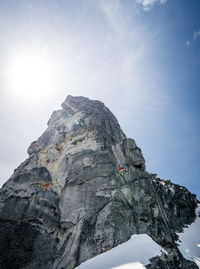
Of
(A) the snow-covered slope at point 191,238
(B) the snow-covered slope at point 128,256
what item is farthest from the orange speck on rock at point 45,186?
(A) the snow-covered slope at point 191,238

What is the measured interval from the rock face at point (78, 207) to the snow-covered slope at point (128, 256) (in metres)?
0.34

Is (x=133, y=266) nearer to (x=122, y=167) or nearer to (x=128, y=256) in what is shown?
(x=128, y=256)

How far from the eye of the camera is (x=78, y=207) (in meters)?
8.50

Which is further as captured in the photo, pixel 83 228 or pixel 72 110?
pixel 72 110

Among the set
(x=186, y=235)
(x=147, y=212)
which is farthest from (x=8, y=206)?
(x=186, y=235)

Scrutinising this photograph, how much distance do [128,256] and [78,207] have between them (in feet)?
12.9

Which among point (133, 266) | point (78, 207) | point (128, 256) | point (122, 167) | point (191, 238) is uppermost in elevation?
point (122, 167)

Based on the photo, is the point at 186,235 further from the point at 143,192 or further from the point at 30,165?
the point at 30,165

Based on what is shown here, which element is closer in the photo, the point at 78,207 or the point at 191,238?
the point at 78,207

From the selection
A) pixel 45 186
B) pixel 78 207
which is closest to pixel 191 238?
pixel 78 207

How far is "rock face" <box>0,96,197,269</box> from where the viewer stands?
22.8 feet

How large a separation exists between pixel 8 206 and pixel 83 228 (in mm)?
5216

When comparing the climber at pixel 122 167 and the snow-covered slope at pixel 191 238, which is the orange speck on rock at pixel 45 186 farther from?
the snow-covered slope at pixel 191 238

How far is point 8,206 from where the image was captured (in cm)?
902
